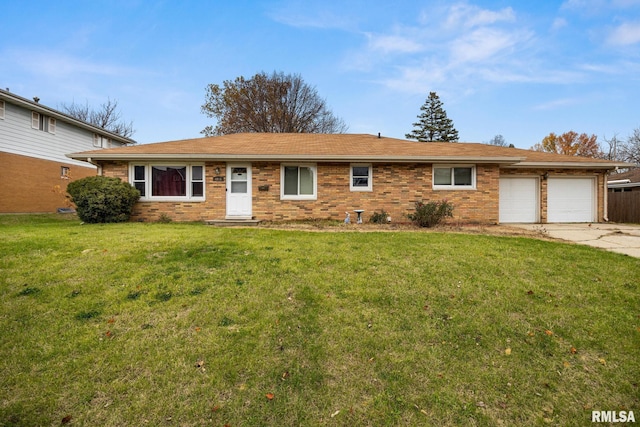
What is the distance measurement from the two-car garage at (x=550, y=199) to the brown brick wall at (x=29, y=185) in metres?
21.9

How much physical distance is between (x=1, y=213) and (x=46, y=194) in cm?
248

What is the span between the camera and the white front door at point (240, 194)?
1130 centimetres

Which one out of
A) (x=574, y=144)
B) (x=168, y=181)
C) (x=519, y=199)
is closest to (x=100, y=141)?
(x=168, y=181)

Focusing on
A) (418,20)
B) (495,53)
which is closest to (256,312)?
(418,20)

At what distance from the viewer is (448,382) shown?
8.93ft

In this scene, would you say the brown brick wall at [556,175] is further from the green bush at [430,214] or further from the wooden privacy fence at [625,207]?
the green bush at [430,214]

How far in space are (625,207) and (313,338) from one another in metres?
19.4

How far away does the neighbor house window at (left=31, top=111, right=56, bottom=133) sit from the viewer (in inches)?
632

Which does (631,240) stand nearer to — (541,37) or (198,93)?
(541,37)

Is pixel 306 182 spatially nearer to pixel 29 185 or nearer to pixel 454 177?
pixel 454 177

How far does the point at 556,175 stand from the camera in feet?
41.8

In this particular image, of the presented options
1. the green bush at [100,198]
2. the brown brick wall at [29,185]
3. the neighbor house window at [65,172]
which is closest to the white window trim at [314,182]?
the green bush at [100,198]

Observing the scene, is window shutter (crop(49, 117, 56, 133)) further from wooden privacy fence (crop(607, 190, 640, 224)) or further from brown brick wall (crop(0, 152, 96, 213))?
wooden privacy fence (crop(607, 190, 640, 224))

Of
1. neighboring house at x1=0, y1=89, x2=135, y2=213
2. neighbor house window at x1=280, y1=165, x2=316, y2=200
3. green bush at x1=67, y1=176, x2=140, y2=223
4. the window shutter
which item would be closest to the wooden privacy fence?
neighbor house window at x1=280, y1=165, x2=316, y2=200
